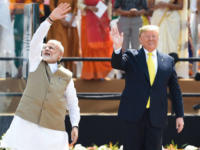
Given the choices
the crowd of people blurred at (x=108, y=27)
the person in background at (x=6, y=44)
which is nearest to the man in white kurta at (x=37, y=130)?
the person in background at (x=6, y=44)

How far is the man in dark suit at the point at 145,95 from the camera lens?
5734 millimetres

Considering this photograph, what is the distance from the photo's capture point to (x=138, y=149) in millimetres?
5789

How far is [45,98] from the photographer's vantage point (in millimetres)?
5574

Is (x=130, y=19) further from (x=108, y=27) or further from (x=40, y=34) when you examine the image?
(x=40, y=34)

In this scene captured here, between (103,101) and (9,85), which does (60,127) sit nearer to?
(9,85)

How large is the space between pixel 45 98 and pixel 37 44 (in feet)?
1.74

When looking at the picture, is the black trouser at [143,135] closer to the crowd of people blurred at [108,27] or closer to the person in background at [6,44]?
the person in background at [6,44]

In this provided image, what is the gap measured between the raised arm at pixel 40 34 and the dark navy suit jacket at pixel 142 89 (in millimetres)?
776

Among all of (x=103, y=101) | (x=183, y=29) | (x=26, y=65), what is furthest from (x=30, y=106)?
(x=183, y=29)

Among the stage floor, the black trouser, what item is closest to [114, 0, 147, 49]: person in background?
the stage floor

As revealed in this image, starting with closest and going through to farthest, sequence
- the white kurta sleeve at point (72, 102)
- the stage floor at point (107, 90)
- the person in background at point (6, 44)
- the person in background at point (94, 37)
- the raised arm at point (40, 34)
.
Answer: the raised arm at point (40, 34)
the white kurta sleeve at point (72, 102)
the person in background at point (6, 44)
the stage floor at point (107, 90)
the person in background at point (94, 37)

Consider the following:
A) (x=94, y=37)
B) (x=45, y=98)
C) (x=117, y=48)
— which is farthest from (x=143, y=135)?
(x=94, y=37)

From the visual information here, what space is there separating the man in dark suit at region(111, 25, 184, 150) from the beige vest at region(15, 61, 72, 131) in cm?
63

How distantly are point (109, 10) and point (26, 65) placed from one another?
2.81 metres
